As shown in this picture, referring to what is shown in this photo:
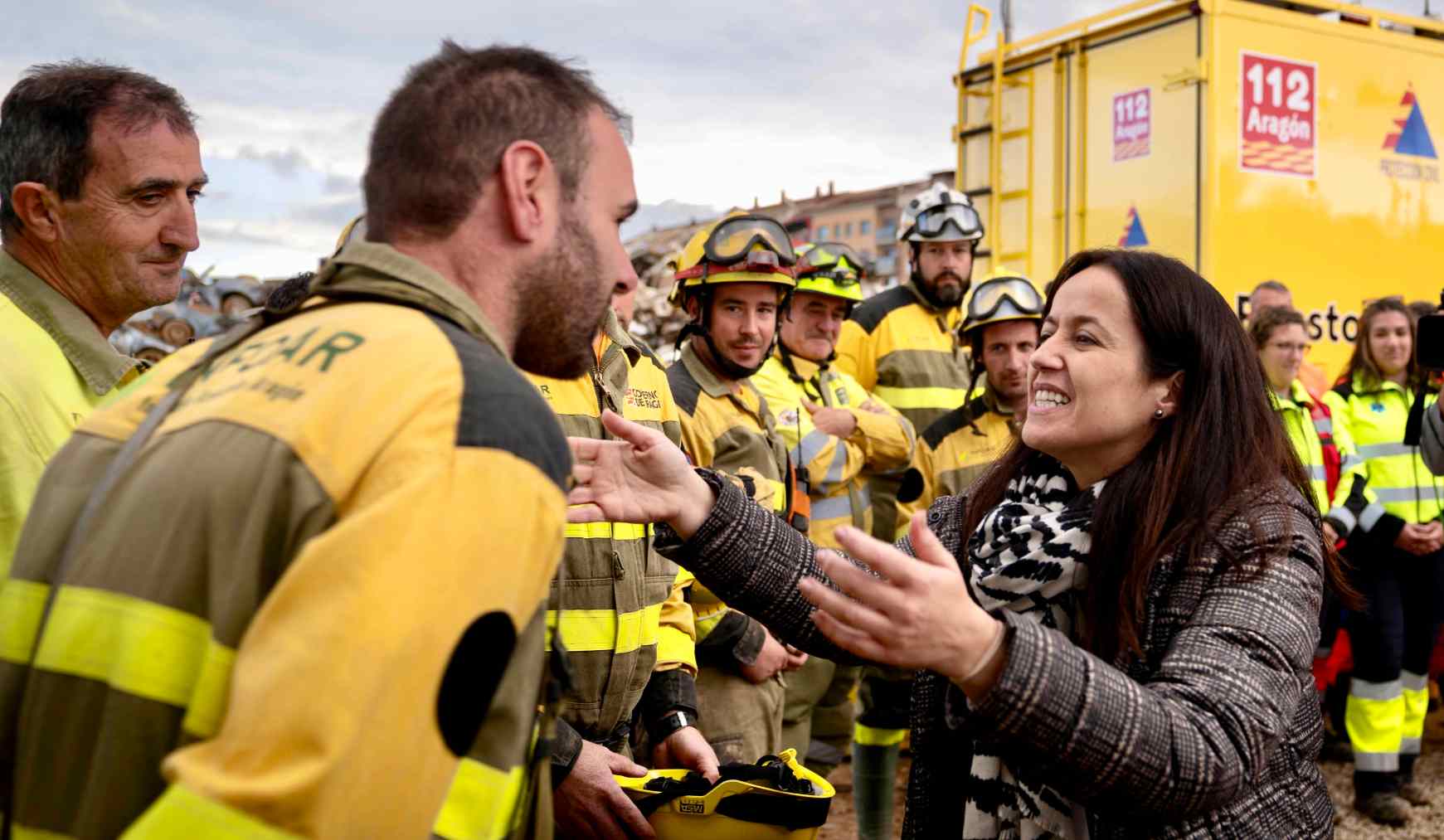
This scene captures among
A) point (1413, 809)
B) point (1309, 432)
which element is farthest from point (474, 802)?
point (1413, 809)

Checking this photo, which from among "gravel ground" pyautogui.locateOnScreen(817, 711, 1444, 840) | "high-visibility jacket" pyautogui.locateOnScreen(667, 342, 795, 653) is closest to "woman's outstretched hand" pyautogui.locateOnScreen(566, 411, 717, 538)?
"high-visibility jacket" pyautogui.locateOnScreen(667, 342, 795, 653)

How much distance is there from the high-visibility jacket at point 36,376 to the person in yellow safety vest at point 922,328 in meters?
4.86

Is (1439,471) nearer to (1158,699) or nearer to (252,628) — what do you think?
(1158,699)

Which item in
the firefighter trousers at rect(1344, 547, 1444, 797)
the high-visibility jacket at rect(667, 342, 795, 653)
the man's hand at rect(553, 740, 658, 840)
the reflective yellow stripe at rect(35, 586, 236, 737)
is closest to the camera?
the reflective yellow stripe at rect(35, 586, 236, 737)

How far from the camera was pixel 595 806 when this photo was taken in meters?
2.71

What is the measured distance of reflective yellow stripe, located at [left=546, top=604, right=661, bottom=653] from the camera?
3.09 m

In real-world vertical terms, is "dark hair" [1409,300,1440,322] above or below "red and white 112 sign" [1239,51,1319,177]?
below

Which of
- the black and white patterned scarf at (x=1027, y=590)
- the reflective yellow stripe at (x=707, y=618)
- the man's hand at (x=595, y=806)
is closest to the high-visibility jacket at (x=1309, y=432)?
the reflective yellow stripe at (x=707, y=618)

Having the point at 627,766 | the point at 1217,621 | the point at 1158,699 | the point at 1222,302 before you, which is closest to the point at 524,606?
the point at 1158,699

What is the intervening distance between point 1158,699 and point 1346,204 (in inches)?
346

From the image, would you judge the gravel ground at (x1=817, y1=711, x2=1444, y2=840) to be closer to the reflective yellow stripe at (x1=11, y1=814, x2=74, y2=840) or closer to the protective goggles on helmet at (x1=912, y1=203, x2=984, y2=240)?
the protective goggles on helmet at (x1=912, y1=203, x2=984, y2=240)

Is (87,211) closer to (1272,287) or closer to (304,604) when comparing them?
(304,604)

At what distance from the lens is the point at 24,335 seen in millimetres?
2779

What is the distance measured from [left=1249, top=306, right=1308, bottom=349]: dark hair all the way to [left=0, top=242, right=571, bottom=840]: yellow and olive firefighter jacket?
21.2ft
